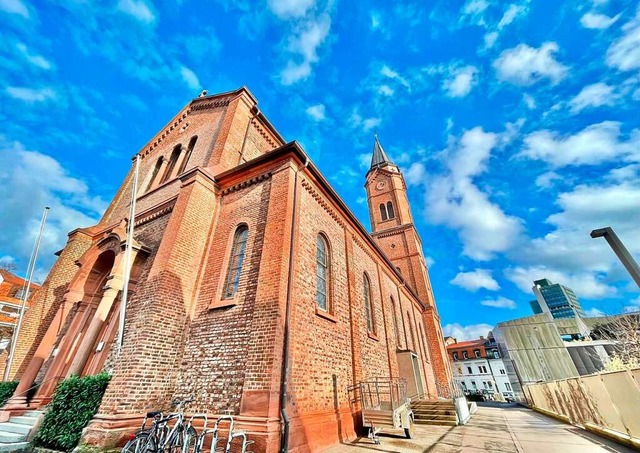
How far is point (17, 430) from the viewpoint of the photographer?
680cm

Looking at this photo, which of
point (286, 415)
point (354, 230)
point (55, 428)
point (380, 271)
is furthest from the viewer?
point (380, 271)

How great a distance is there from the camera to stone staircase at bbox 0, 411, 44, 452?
6164 millimetres

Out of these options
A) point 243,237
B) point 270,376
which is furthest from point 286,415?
point 243,237

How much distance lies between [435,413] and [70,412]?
12463mm

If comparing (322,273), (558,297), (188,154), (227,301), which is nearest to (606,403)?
(322,273)

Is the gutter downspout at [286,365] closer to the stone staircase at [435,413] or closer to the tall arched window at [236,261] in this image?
the tall arched window at [236,261]

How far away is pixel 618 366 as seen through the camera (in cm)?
1584

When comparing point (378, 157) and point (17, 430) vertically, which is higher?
point (378, 157)

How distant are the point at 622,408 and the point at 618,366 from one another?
14423mm

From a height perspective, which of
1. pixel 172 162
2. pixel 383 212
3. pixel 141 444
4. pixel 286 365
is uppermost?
pixel 383 212

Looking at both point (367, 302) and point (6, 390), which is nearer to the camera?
point (6, 390)

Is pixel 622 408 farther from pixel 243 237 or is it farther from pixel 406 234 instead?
pixel 406 234

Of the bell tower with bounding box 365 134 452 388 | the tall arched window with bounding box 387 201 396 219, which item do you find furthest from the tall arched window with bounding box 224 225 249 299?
the tall arched window with bounding box 387 201 396 219

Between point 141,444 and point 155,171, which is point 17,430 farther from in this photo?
point 155,171
